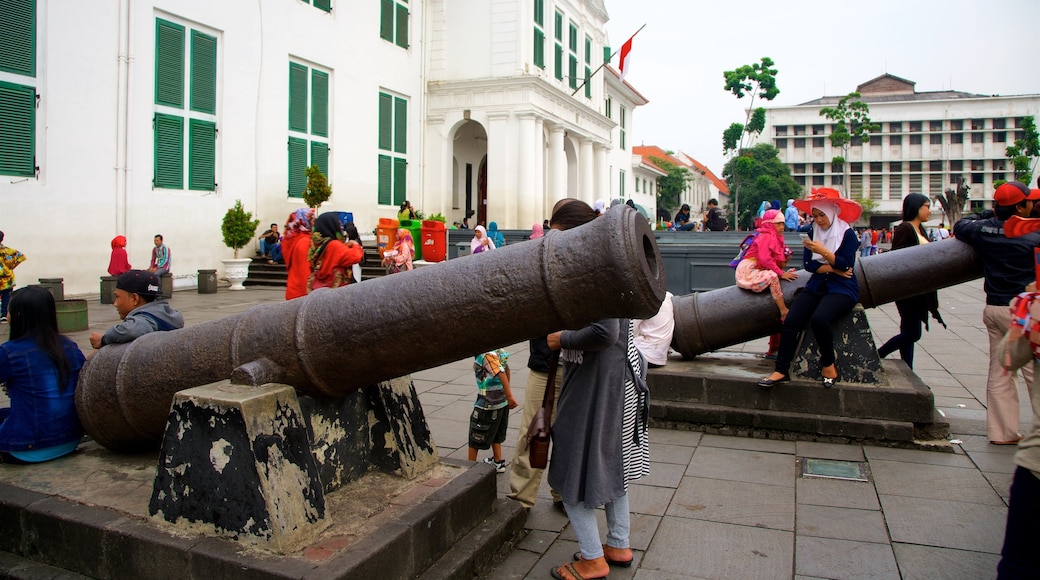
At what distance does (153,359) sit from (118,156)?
12273mm

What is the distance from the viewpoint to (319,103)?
61.2 ft

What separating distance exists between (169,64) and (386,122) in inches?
294

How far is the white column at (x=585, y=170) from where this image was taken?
30.0 meters

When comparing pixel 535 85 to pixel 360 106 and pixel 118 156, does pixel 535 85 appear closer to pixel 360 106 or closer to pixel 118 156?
pixel 360 106

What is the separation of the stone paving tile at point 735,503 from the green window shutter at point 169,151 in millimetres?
13218

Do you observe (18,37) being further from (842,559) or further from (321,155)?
(842,559)

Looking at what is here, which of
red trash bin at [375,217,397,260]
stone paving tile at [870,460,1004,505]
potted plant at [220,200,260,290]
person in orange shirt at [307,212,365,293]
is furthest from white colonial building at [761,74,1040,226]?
stone paving tile at [870,460,1004,505]

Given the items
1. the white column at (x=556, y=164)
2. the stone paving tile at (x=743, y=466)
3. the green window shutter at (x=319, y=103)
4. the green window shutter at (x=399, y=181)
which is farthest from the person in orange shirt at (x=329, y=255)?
the white column at (x=556, y=164)

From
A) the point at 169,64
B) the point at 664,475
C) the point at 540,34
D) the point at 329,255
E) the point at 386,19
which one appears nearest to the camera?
the point at 664,475

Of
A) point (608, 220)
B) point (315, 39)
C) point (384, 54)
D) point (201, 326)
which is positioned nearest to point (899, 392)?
point (608, 220)

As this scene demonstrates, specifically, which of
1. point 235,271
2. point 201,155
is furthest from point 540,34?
point 235,271

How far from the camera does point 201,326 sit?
320 cm

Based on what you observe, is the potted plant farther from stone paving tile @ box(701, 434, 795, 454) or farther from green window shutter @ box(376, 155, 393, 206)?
stone paving tile @ box(701, 434, 795, 454)

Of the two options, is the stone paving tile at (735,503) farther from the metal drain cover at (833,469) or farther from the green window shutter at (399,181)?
the green window shutter at (399,181)
